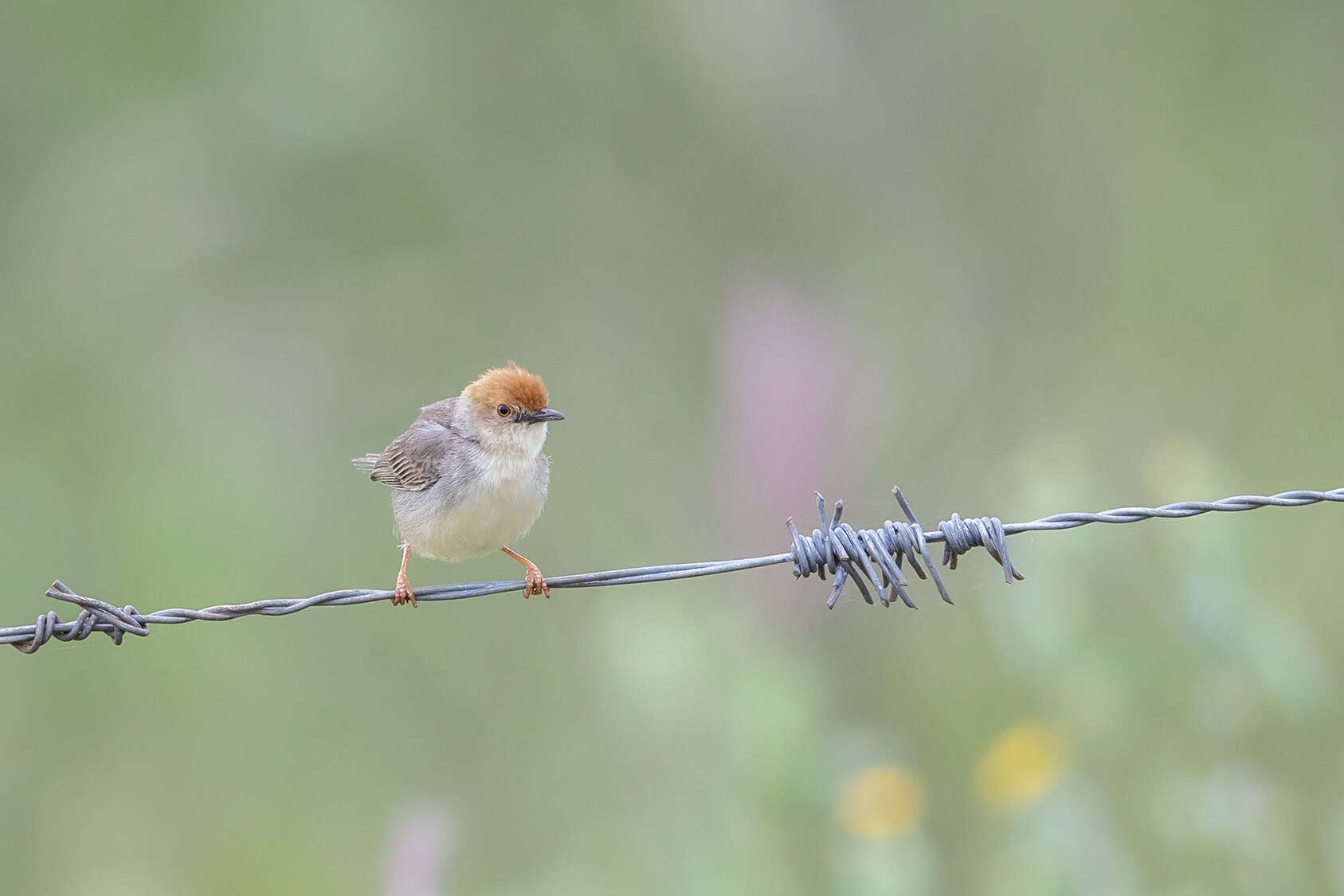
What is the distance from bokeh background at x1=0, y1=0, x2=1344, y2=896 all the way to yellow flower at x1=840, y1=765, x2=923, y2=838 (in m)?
0.01

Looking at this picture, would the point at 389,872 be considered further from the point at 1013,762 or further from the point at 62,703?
the point at 62,703

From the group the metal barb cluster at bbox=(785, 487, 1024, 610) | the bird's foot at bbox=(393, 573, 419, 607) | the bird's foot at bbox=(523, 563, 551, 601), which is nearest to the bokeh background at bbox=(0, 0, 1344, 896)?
the bird's foot at bbox=(523, 563, 551, 601)

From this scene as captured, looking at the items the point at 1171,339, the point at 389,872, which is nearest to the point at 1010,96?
the point at 1171,339

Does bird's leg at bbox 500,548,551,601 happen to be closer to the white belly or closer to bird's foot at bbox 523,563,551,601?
bird's foot at bbox 523,563,551,601

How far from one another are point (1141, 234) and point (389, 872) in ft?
18.0

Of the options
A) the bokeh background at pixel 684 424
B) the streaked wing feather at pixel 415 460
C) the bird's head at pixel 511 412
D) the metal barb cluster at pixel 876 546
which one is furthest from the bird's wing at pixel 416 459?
the metal barb cluster at pixel 876 546

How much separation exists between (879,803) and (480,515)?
1414 millimetres

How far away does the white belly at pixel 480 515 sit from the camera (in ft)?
14.0

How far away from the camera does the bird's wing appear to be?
14.8ft

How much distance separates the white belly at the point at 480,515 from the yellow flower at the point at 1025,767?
1.55 meters

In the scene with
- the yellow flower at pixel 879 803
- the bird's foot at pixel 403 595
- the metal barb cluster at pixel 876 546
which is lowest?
the yellow flower at pixel 879 803

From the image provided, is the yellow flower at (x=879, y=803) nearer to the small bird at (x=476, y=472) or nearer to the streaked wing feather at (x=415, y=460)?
the small bird at (x=476, y=472)

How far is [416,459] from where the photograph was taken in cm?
458

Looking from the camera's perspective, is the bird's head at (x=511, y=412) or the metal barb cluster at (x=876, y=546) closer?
the metal barb cluster at (x=876, y=546)
